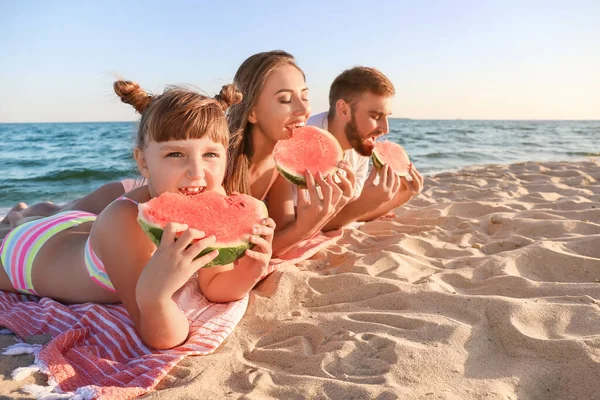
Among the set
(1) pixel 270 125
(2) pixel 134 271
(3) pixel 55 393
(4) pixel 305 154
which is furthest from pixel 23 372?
(1) pixel 270 125

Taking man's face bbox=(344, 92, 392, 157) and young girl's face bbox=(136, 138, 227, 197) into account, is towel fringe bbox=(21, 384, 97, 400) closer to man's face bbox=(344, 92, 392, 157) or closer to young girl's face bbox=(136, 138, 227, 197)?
young girl's face bbox=(136, 138, 227, 197)

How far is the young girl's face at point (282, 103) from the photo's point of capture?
3666mm

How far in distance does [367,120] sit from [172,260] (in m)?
3.44

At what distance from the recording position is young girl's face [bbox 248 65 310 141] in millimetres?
3666

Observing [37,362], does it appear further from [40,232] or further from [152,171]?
[40,232]

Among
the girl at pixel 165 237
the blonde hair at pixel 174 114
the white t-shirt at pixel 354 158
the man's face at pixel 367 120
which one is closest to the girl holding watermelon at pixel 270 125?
the girl at pixel 165 237

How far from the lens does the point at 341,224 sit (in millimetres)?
4789

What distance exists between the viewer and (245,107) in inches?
148

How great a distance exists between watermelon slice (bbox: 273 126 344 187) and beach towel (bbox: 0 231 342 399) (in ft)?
3.05

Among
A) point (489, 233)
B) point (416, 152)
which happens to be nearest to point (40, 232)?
point (489, 233)

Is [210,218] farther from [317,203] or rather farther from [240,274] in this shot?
[317,203]

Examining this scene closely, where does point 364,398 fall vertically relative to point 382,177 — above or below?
below

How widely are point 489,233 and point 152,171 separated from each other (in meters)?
3.22

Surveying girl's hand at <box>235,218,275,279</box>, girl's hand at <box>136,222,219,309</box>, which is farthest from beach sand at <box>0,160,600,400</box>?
girl's hand at <box>136,222,219,309</box>
